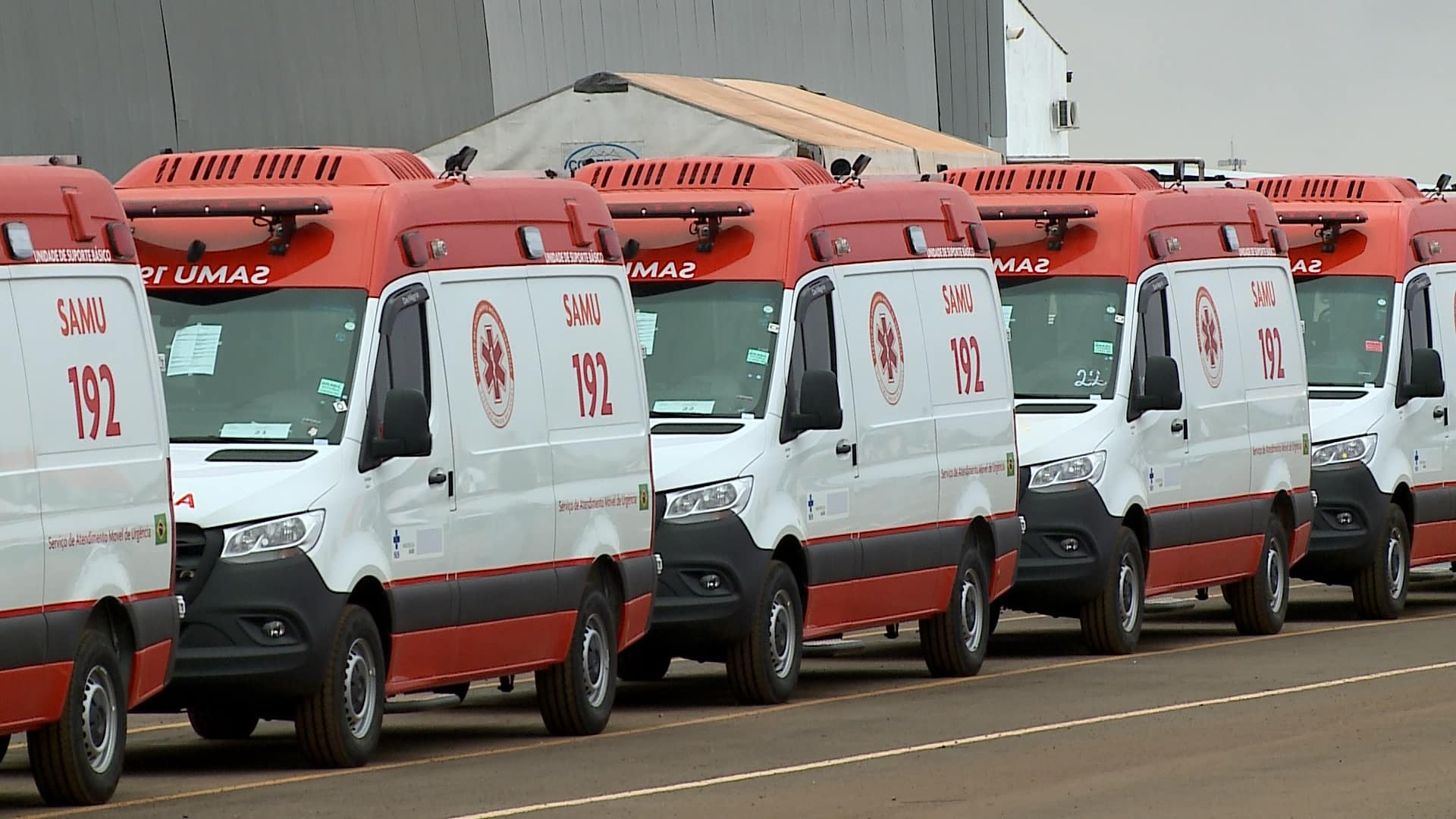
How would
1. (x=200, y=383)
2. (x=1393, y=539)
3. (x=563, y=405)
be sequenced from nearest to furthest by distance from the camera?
(x=200, y=383) → (x=563, y=405) → (x=1393, y=539)

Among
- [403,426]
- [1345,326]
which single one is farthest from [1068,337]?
[403,426]

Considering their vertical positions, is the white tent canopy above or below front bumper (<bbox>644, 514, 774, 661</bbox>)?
above

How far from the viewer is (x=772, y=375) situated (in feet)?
52.3

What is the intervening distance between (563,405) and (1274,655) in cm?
616

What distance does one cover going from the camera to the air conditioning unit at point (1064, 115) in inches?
1932

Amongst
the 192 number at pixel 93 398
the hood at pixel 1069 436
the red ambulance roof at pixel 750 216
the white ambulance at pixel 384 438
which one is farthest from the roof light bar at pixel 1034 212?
the 192 number at pixel 93 398

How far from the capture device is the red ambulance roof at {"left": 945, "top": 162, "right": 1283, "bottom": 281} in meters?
19.4

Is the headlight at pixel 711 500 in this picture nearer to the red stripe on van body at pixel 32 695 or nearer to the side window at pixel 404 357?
the side window at pixel 404 357

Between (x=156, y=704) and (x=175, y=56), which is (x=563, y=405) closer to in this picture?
(x=156, y=704)

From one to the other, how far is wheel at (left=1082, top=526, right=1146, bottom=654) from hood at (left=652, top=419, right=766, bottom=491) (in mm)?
3875

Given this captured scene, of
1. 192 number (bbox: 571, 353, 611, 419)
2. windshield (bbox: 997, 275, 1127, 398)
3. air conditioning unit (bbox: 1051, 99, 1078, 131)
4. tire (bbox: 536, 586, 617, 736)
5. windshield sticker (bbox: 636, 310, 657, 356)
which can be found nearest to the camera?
tire (bbox: 536, 586, 617, 736)

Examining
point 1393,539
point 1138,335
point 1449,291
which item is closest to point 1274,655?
point 1138,335

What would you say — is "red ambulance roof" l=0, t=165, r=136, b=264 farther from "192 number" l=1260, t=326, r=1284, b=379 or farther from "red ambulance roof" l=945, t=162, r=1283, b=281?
"192 number" l=1260, t=326, r=1284, b=379

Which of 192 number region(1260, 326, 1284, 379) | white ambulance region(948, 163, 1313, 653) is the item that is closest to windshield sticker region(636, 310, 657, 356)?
white ambulance region(948, 163, 1313, 653)
